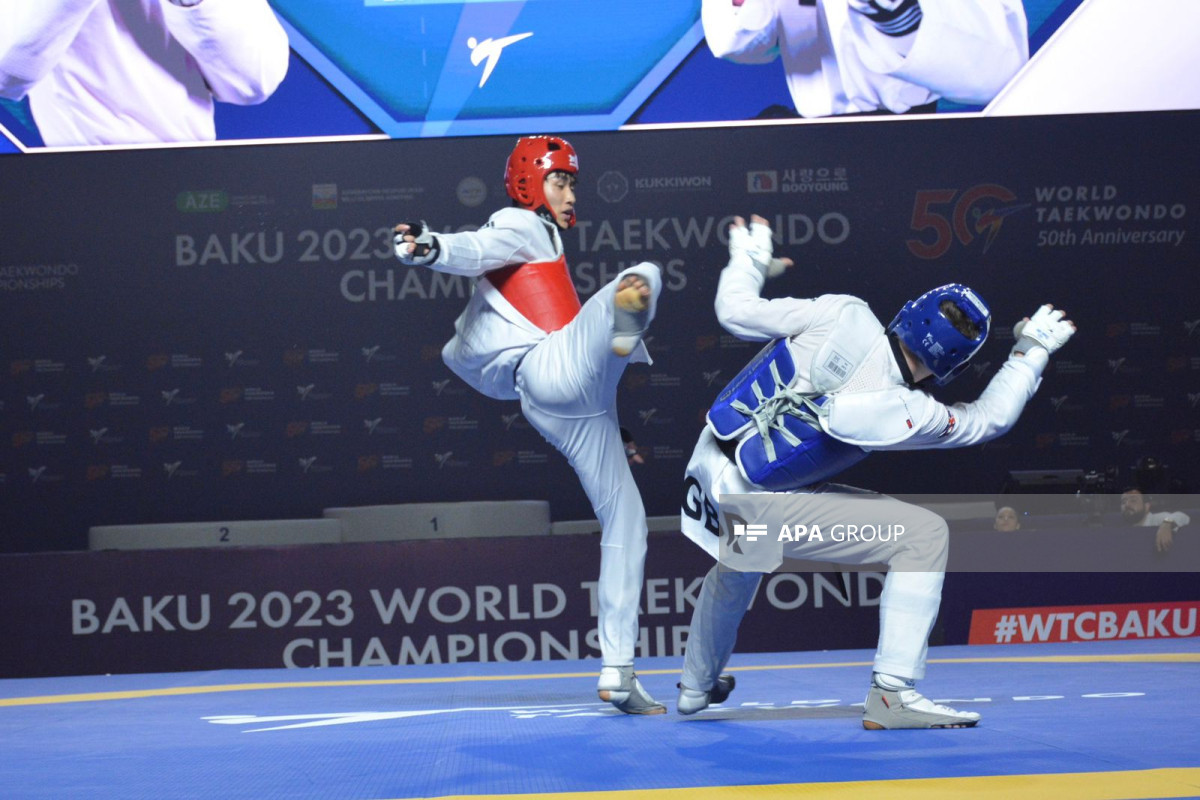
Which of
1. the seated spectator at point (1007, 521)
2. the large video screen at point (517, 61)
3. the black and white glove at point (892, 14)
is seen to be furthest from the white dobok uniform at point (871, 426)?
the black and white glove at point (892, 14)

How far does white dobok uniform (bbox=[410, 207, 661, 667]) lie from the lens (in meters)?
4.00

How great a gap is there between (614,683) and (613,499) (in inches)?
24.1

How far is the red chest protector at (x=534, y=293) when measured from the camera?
14.0ft

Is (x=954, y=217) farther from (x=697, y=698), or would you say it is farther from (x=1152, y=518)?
(x=697, y=698)

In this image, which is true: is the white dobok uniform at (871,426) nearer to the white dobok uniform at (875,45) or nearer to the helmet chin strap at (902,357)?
the helmet chin strap at (902,357)

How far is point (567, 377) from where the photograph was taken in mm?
4039

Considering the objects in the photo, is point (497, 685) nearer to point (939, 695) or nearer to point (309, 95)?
point (939, 695)

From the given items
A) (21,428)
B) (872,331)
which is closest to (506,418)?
(21,428)

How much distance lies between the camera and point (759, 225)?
12.5 ft

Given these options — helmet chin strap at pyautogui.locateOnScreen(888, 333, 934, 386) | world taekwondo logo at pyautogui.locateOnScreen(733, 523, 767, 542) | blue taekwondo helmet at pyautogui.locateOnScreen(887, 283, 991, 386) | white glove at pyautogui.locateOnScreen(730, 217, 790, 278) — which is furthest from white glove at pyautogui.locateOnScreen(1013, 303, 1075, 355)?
world taekwondo logo at pyautogui.locateOnScreen(733, 523, 767, 542)

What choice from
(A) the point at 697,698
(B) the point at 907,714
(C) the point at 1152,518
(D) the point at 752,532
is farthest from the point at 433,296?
(B) the point at 907,714

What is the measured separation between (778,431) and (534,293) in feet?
3.90

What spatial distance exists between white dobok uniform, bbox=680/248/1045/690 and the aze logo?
18.5 feet

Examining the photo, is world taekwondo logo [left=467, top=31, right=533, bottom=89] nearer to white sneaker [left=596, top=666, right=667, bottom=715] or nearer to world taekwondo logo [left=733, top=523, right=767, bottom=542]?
white sneaker [left=596, top=666, right=667, bottom=715]
